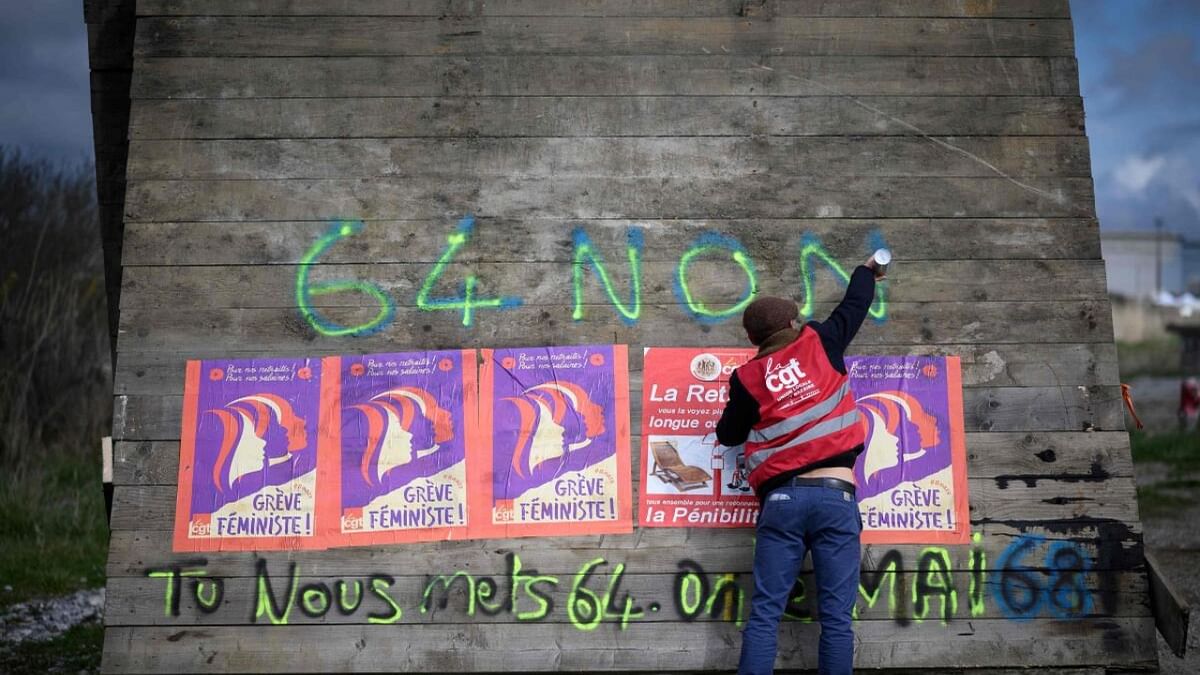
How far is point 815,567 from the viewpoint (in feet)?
14.9

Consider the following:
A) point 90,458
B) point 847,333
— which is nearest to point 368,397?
point 847,333

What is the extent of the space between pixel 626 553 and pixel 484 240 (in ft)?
5.58

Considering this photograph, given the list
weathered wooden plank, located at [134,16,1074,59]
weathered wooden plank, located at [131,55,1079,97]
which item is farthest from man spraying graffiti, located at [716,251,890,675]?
weathered wooden plank, located at [134,16,1074,59]

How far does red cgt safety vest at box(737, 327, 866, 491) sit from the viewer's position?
4.50 m

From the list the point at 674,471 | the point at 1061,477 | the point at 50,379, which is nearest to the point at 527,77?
the point at 674,471

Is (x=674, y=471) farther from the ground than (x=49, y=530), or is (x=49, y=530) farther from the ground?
(x=674, y=471)

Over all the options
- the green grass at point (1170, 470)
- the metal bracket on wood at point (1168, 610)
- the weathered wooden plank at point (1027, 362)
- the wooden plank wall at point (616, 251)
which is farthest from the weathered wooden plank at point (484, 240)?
the green grass at point (1170, 470)

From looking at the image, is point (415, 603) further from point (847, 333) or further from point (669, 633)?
point (847, 333)

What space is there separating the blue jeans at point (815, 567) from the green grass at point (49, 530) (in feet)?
20.9

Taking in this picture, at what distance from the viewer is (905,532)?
5.02 metres

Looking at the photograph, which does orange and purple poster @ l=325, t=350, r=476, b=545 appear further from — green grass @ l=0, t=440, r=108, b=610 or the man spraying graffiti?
green grass @ l=0, t=440, r=108, b=610

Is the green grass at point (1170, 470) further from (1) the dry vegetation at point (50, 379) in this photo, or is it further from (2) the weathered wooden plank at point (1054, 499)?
(1) the dry vegetation at point (50, 379)

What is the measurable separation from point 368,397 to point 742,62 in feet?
8.44

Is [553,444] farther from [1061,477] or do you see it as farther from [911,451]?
[1061,477]
